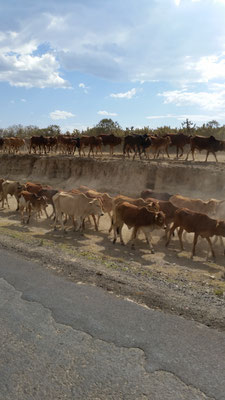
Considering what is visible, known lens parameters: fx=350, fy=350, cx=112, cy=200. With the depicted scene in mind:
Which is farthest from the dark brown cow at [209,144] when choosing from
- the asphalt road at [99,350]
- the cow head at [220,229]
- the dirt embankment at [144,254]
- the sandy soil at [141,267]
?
the asphalt road at [99,350]

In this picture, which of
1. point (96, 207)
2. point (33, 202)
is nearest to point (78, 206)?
point (96, 207)

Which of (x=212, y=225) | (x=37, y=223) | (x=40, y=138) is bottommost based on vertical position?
(x=37, y=223)

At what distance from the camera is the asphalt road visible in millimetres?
4296

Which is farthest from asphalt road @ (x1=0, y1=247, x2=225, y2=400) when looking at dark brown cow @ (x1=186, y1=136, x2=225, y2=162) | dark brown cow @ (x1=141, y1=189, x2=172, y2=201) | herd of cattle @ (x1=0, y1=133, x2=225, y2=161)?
herd of cattle @ (x1=0, y1=133, x2=225, y2=161)

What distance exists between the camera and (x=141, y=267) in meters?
9.23

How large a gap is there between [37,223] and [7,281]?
8.61 meters

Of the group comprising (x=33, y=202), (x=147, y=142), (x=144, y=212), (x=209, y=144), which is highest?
(x=147, y=142)

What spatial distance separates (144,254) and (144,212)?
155cm

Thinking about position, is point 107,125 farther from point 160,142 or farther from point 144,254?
point 144,254

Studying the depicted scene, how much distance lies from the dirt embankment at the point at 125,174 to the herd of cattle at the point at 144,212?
15.3 feet

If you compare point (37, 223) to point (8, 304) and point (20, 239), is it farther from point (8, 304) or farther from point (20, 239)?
point (8, 304)

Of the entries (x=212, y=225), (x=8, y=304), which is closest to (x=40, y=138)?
(x=212, y=225)

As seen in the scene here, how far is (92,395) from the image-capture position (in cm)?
418

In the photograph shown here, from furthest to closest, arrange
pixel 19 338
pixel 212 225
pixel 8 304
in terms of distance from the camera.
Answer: pixel 212 225 → pixel 8 304 → pixel 19 338
